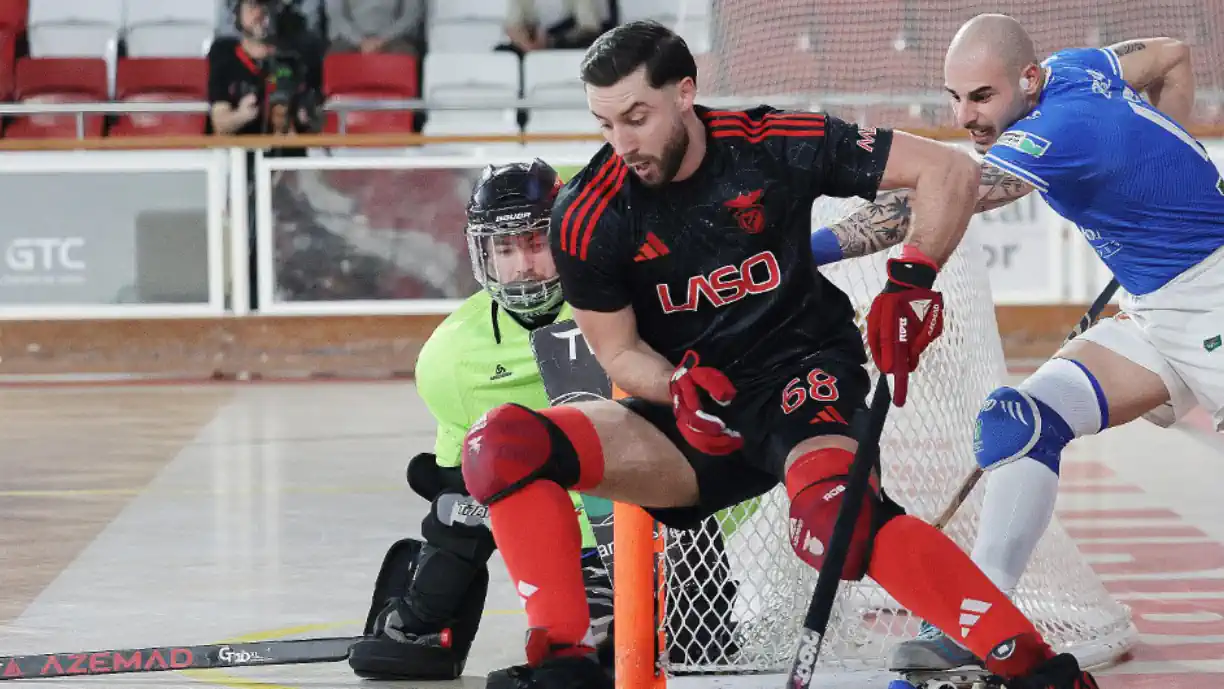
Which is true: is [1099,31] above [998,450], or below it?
above

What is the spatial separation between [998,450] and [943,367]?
0.74 meters

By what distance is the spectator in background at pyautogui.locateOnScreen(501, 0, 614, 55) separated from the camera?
444 inches

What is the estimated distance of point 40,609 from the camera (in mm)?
4293

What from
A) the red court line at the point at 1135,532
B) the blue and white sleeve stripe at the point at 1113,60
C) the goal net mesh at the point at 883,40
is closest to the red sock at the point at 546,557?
the blue and white sleeve stripe at the point at 1113,60

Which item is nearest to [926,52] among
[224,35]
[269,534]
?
[224,35]

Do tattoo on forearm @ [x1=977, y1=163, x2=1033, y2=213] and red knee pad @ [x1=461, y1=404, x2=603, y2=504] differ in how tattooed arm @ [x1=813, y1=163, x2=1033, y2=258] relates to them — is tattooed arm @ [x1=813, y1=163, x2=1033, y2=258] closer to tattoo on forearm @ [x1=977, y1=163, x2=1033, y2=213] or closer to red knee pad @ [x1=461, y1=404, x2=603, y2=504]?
tattoo on forearm @ [x1=977, y1=163, x2=1033, y2=213]

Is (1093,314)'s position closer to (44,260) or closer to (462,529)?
(462,529)

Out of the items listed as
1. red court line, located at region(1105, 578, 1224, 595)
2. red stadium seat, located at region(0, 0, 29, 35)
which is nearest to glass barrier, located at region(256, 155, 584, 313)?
red stadium seat, located at region(0, 0, 29, 35)

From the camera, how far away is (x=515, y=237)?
3.59 m

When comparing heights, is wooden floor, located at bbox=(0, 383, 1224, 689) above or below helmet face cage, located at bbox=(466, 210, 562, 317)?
below

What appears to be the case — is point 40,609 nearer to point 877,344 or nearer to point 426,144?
point 877,344

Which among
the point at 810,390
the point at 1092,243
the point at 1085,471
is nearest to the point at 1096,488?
the point at 1085,471

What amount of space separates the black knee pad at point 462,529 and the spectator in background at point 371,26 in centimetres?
808

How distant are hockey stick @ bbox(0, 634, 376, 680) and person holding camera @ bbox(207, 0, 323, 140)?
6.57 m
